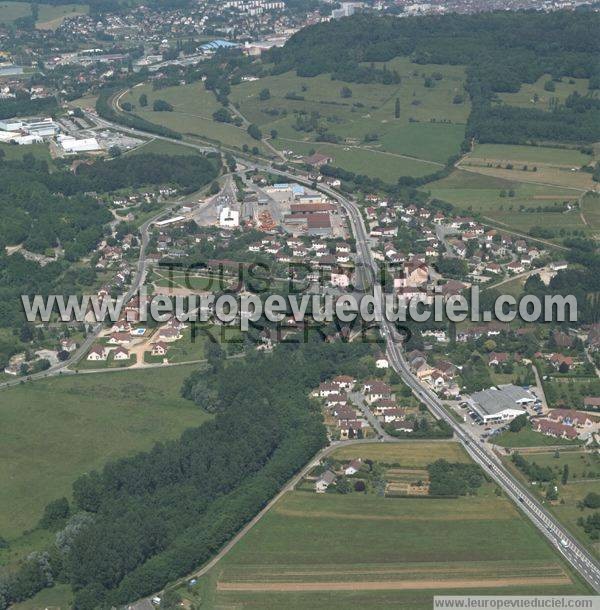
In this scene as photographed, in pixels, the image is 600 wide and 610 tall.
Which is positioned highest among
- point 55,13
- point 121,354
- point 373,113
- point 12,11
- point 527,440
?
point 12,11

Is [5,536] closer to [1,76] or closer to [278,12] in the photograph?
[1,76]

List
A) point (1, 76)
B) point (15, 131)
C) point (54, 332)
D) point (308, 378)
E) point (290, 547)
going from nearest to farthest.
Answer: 1. point (290, 547)
2. point (308, 378)
3. point (54, 332)
4. point (15, 131)
5. point (1, 76)

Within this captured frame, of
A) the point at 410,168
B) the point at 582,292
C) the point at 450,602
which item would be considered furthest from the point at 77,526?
the point at 410,168

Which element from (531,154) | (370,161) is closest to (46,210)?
(370,161)

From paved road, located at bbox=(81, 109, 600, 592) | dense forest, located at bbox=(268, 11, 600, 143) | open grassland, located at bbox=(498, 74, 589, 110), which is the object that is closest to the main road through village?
paved road, located at bbox=(81, 109, 600, 592)

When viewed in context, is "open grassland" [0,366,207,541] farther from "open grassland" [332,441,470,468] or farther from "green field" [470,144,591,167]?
"green field" [470,144,591,167]

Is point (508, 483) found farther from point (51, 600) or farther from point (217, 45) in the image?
point (217, 45)
